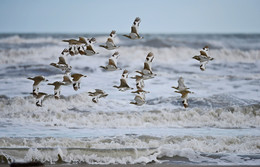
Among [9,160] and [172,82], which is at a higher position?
[172,82]

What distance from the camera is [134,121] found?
4.62 meters

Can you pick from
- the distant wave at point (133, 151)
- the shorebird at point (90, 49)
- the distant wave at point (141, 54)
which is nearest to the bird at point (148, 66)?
the shorebird at point (90, 49)

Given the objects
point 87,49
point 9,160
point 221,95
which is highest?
point 87,49

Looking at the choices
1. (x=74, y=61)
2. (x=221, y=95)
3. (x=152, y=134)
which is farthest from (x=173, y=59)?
(x=152, y=134)

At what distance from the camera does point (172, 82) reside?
6.48 metres

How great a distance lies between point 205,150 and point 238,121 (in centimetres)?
115

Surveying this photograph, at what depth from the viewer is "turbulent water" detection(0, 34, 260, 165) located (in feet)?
11.2

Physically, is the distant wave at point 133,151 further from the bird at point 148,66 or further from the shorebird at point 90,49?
the shorebird at point 90,49

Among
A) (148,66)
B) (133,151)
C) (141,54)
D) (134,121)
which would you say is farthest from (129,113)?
(141,54)

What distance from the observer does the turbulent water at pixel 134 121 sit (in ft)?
11.2

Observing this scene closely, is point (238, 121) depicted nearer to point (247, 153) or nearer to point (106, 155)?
point (247, 153)

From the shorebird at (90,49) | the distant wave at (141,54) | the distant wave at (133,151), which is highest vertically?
the shorebird at (90,49)

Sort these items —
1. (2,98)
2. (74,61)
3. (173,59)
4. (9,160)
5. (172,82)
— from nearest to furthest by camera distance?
1. (9,160)
2. (2,98)
3. (172,82)
4. (74,61)
5. (173,59)

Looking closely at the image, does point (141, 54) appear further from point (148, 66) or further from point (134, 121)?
point (148, 66)
